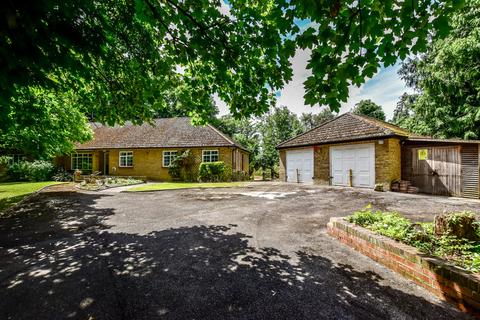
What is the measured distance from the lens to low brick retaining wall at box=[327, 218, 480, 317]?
2467mm

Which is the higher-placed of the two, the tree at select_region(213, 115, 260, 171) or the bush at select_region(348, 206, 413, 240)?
the tree at select_region(213, 115, 260, 171)

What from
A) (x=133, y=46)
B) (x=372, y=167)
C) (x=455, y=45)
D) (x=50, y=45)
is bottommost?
(x=372, y=167)

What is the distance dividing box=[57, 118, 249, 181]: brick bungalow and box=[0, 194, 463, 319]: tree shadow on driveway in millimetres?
15688

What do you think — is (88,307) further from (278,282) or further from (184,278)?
(278,282)

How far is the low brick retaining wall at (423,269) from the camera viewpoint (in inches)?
97.1

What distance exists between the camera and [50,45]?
2.86 meters

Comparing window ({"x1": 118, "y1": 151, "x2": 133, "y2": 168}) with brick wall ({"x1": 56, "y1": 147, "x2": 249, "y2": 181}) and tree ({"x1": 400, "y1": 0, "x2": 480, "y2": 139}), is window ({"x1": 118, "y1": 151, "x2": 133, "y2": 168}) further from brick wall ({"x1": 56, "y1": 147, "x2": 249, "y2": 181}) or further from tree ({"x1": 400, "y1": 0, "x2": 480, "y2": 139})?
tree ({"x1": 400, "y1": 0, "x2": 480, "y2": 139})

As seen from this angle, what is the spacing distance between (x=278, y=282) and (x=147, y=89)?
16.5ft

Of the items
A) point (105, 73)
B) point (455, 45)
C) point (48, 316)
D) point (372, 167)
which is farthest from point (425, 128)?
point (48, 316)

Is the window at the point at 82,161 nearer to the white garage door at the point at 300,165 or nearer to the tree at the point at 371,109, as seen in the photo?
the white garage door at the point at 300,165

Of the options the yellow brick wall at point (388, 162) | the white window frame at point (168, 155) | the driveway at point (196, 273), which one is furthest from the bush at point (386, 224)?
the white window frame at point (168, 155)

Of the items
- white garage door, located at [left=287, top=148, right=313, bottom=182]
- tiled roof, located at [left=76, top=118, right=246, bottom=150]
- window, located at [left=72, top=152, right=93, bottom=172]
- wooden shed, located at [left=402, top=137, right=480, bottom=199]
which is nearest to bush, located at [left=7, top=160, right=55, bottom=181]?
window, located at [left=72, top=152, right=93, bottom=172]

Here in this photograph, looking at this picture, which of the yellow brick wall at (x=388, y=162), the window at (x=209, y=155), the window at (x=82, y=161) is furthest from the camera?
the window at (x=82, y=161)

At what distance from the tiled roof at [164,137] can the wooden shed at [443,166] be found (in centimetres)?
1331
